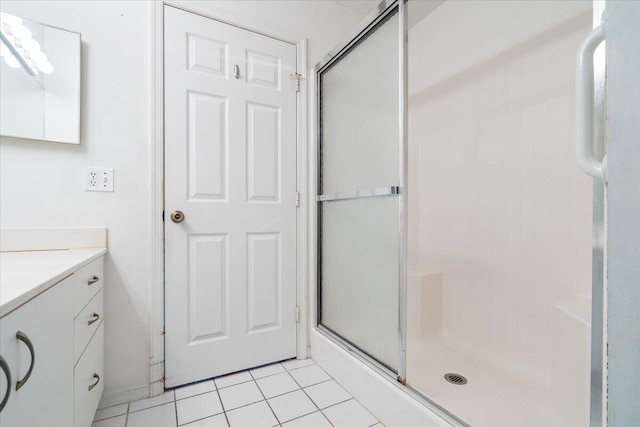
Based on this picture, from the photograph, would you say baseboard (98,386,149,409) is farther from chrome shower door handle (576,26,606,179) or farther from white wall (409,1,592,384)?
chrome shower door handle (576,26,606,179)

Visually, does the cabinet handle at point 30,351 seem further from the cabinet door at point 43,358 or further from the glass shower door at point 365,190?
the glass shower door at point 365,190

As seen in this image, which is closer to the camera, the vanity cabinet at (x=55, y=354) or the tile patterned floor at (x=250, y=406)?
the vanity cabinet at (x=55, y=354)

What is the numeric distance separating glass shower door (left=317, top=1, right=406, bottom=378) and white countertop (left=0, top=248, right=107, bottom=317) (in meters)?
1.18

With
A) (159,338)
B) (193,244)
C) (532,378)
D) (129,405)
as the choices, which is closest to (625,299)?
(532,378)

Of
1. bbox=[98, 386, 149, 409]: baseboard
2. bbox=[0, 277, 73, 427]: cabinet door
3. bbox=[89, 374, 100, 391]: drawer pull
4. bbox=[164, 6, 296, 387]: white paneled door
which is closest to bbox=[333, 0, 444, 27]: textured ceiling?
bbox=[164, 6, 296, 387]: white paneled door

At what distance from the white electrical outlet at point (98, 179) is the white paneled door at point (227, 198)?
0.26 m

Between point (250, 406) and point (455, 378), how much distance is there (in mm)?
1084

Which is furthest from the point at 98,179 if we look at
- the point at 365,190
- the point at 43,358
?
the point at 365,190

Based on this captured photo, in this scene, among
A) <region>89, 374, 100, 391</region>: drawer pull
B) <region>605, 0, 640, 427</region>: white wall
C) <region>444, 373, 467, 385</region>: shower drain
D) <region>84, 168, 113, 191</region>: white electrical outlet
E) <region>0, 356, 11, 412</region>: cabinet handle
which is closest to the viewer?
<region>605, 0, 640, 427</region>: white wall

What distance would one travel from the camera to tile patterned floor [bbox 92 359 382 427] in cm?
135

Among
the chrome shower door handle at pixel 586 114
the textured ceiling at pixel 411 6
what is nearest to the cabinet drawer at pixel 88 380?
the chrome shower door handle at pixel 586 114

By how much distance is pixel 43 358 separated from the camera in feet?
2.37

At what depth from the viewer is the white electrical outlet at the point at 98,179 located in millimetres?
1439

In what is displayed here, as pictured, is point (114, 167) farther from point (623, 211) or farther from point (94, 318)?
point (623, 211)
